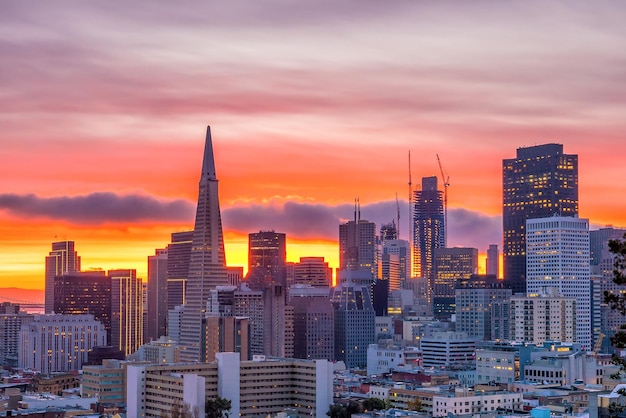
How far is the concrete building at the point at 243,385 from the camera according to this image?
14488 centimetres

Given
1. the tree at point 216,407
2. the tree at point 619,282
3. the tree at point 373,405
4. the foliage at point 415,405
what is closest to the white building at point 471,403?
the foliage at point 415,405

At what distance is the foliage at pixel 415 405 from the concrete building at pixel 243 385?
9.99 meters

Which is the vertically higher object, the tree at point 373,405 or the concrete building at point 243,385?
the concrete building at point 243,385

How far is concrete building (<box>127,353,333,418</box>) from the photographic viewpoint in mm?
144875

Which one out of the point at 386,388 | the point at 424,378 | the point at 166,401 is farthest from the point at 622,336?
the point at 424,378

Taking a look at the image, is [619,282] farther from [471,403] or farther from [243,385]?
[243,385]

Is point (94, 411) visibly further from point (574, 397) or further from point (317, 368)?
point (574, 397)

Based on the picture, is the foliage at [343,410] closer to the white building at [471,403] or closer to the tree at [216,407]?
the white building at [471,403]

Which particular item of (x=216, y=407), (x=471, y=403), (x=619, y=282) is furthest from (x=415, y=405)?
(x=619, y=282)

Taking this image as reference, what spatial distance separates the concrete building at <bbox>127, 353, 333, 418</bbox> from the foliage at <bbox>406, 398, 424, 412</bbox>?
9990 millimetres

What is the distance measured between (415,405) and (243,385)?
21.7m

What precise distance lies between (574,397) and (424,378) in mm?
38122

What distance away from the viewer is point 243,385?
154625 mm

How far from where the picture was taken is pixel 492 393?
509 ft
